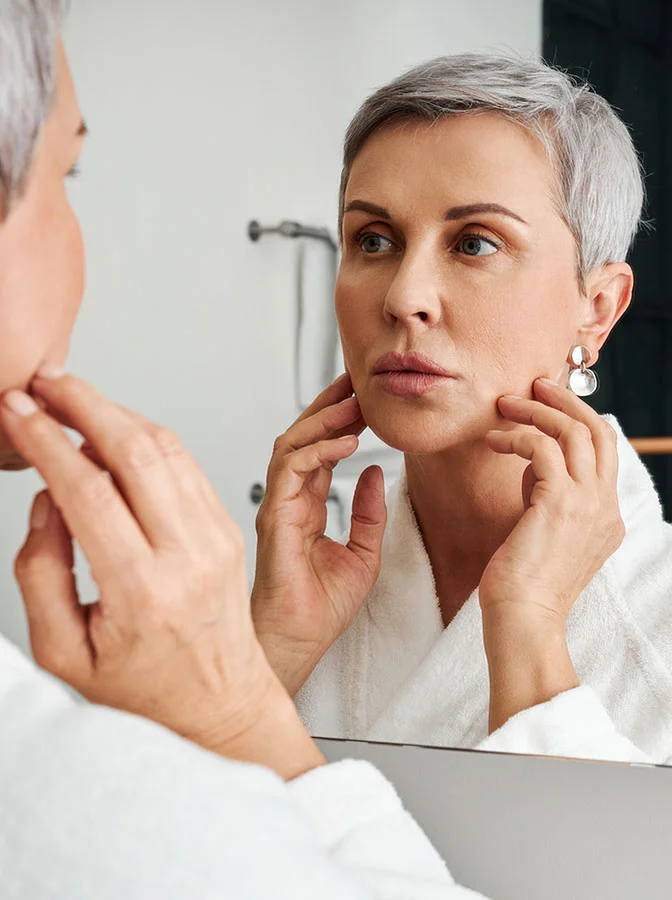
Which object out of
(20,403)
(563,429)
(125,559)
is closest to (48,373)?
(20,403)

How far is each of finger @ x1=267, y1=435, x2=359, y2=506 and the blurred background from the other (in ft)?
0.04

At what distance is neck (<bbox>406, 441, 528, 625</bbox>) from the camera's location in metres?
0.67

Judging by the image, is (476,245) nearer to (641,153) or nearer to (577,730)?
(641,153)

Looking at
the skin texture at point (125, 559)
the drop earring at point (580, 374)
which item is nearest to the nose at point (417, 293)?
the drop earring at point (580, 374)

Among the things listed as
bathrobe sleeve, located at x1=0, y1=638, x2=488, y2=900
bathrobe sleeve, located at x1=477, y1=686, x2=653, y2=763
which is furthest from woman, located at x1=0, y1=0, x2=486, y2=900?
bathrobe sleeve, located at x1=477, y1=686, x2=653, y2=763

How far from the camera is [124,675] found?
482 millimetres

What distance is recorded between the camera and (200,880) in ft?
1.29

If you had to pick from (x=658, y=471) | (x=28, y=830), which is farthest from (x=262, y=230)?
(x=28, y=830)

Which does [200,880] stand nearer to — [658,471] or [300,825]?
[300,825]

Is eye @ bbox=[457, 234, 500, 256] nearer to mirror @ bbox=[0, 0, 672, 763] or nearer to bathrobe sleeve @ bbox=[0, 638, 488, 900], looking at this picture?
mirror @ bbox=[0, 0, 672, 763]

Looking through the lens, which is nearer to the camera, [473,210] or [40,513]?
[40,513]

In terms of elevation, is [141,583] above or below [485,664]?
above

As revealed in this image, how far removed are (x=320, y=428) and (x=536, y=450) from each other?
0.16 meters

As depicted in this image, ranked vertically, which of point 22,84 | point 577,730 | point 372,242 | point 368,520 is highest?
point 22,84
